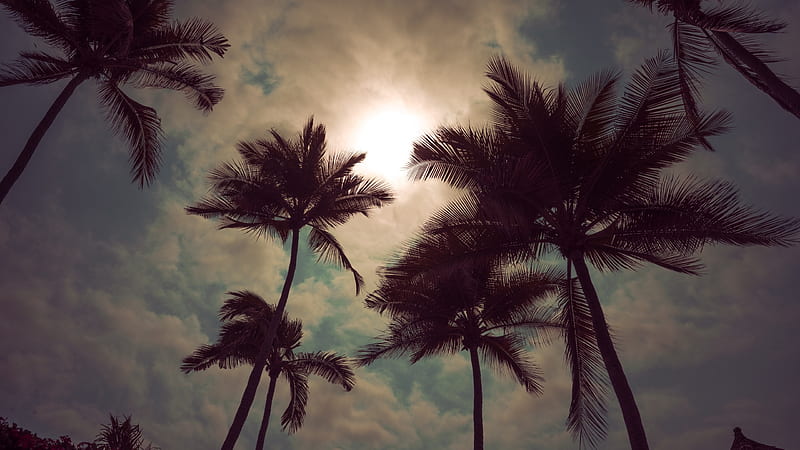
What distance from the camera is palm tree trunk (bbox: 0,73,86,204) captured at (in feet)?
30.6

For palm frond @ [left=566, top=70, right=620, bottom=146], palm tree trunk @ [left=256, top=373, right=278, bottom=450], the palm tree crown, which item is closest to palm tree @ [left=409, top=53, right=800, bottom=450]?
palm frond @ [left=566, top=70, right=620, bottom=146]

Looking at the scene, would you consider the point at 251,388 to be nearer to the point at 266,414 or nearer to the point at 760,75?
the point at 266,414

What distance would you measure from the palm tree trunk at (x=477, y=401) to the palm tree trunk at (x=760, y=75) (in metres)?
10.6

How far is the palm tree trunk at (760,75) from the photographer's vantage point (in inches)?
251

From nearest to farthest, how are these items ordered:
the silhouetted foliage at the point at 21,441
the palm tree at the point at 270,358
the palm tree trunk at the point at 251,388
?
the silhouetted foliage at the point at 21,441, the palm tree trunk at the point at 251,388, the palm tree at the point at 270,358

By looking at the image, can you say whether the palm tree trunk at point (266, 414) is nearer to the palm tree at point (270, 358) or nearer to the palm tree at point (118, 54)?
the palm tree at point (270, 358)

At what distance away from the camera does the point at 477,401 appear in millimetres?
14055

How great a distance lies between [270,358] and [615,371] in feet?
50.4

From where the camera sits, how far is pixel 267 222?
1537 cm

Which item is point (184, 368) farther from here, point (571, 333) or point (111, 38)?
point (571, 333)

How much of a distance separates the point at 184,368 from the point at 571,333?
14.7 metres

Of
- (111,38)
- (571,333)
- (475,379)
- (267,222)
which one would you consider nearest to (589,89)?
(571,333)

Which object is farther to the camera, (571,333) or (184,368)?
(184,368)

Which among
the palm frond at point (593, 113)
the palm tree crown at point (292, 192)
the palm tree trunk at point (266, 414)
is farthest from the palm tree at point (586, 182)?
the palm tree trunk at point (266, 414)
